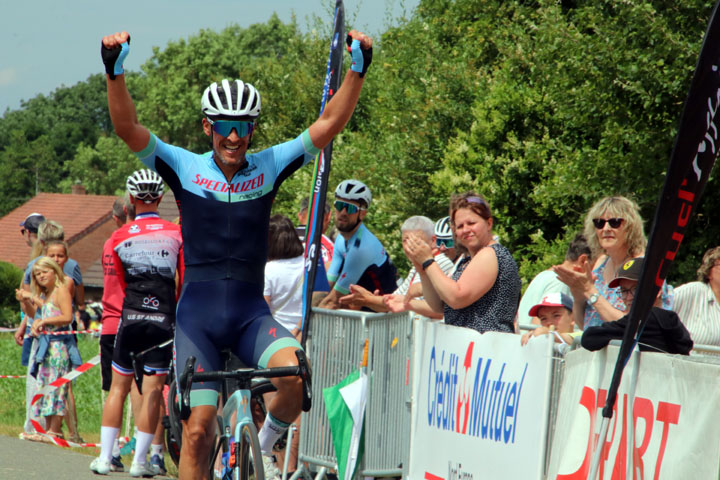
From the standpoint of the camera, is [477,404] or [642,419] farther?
[477,404]

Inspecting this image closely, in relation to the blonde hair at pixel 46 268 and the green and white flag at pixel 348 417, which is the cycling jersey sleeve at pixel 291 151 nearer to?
the green and white flag at pixel 348 417

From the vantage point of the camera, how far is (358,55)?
5.61 m

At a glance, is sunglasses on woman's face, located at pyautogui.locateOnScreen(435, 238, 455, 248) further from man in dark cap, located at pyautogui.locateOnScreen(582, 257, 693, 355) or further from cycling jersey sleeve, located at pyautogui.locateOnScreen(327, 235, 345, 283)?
man in dark cap, located at pyautogui.locateOnScreen(582, 257, 693, 355)

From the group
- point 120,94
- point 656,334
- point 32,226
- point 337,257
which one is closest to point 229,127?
point 120,94

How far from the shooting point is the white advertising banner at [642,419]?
430 cm

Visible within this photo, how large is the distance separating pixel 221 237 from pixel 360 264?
10.5ft

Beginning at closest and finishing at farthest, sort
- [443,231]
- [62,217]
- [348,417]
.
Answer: [348,417], [443,231], [62,217]

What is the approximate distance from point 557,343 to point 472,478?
3.74ft

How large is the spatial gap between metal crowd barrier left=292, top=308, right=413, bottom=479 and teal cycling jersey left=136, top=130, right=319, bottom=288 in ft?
6.84

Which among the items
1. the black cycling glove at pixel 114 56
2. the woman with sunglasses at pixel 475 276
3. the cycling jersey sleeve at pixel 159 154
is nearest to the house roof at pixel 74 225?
the woman with sunglasses at pixel 475 276

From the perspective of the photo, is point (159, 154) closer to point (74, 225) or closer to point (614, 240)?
point (614, 240)

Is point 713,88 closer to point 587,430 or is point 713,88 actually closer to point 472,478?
point 587,430

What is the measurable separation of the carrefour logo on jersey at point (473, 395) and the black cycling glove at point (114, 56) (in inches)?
109

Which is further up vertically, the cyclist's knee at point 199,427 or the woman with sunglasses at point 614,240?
the woman with sunglasses at point 614,240
